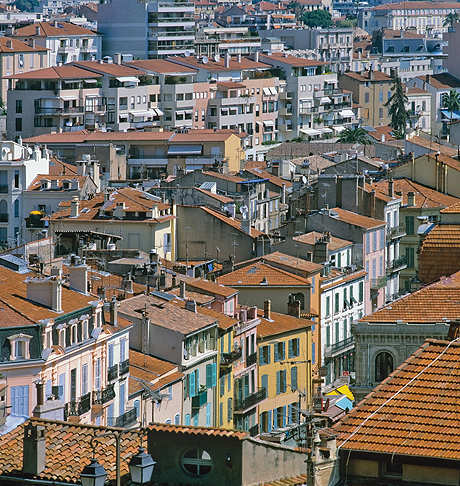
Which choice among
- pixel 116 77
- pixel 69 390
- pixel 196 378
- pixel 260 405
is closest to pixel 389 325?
pixel 69 390

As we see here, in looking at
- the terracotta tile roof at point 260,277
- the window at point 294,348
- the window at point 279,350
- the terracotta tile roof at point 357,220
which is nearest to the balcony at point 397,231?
the terracotta tile roof at point 357,220

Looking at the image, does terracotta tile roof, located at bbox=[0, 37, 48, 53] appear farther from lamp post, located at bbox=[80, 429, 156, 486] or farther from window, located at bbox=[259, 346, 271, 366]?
lamp post, located at bbox=[80, 429, 156, 486]

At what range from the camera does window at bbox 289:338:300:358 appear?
218 ft

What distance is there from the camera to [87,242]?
72.0 m

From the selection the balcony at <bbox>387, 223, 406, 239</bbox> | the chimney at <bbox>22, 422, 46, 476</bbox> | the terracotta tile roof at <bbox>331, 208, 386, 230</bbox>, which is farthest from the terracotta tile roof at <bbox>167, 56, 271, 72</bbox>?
the chimney at <bbox>22, 422, 46, 476</bbox>

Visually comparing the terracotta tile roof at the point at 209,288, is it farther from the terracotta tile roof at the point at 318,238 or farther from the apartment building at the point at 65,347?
the terracotta tile roof at the point at 318,238

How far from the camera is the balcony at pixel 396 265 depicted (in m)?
88.6

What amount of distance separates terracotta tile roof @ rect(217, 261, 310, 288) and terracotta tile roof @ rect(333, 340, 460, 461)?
42.4 meters

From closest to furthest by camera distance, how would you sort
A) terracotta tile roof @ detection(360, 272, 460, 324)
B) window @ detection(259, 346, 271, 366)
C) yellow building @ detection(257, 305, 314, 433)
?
terracotta tile roof @ detection(360, 272, 460, 324) < yellow building @ detection(257, 305, 314, 433) < window @ detection(259, 346, 271, 366)

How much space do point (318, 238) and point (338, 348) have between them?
655 cm

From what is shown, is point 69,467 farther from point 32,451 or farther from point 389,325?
point 389,325

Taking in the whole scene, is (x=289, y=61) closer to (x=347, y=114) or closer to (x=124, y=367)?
(x=347, y=114)

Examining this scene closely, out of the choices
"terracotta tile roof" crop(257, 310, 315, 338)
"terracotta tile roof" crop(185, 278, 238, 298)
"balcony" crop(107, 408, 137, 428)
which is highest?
"terracotta tile roof" crop(185, 278, 238, 298)

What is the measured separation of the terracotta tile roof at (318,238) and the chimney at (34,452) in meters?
49.0
